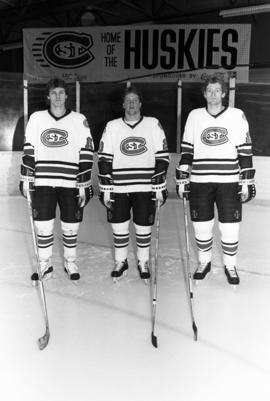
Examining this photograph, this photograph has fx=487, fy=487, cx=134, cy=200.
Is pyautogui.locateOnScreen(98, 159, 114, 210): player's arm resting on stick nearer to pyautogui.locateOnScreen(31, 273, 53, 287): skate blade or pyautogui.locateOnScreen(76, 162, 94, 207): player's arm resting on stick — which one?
pyautogui.locateOnScreen(76, 162, 94, 207): player's arm resting on stick

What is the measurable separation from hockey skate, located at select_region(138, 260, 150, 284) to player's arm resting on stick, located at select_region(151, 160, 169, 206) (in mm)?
394

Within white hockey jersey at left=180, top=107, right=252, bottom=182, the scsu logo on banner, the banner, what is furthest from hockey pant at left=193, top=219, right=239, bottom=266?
the scsu logo on banner

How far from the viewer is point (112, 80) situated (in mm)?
5930

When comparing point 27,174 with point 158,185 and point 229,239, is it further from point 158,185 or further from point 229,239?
point 229,239

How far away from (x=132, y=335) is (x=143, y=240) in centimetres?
74

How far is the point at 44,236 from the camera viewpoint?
8.14 feet

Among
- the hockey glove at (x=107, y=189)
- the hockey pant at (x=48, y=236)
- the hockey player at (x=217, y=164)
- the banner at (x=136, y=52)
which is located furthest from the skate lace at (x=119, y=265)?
the banner at (x=136, y=52)

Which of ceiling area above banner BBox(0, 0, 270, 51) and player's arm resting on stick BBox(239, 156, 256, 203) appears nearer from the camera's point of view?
player's arm resting on stick BBox(239, 156, 256, 203)

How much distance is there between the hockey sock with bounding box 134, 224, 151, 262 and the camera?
8.41 feet

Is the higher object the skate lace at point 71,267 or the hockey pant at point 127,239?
the hockey pant at point 127,239

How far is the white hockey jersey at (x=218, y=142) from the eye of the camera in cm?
238

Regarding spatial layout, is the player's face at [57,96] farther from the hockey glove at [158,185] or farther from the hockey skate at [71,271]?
the hockey skate at [71,271]

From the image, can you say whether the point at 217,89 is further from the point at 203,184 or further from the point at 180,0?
the point at 180,0

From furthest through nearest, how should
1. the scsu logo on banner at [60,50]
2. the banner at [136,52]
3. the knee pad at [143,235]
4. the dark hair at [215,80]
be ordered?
the scsu logo on banner at [60,50] < the banner at [136,52] < the knee pad at [143,235] < the dark hair at [215,80]
